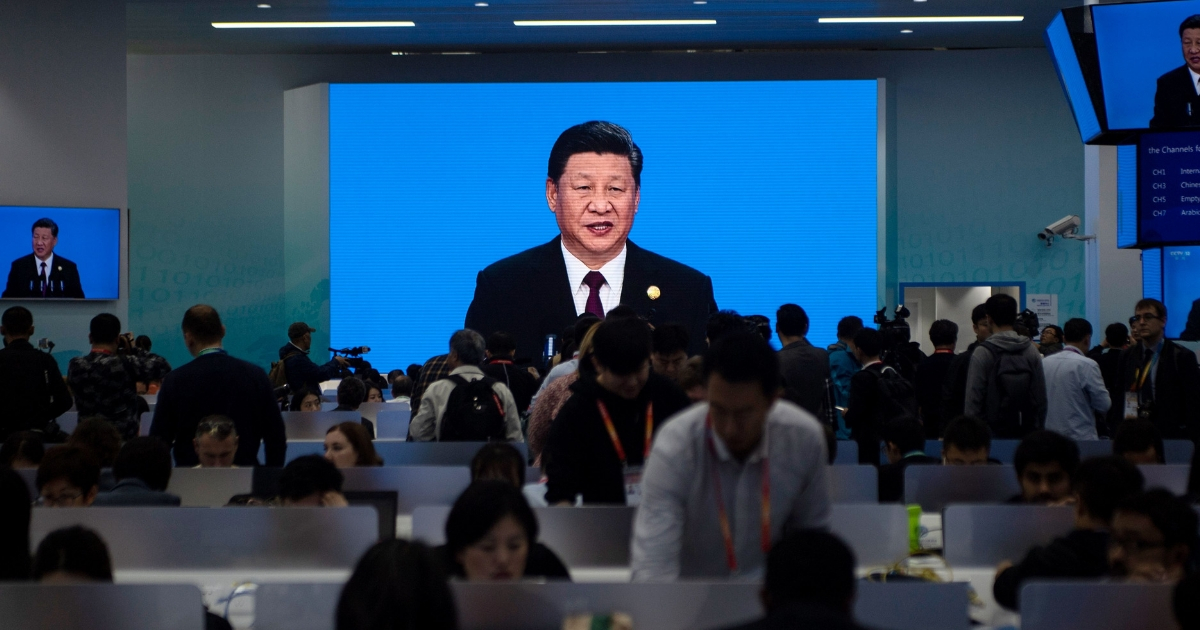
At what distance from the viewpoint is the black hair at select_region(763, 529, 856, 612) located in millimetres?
1785

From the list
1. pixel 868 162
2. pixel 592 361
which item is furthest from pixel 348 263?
pixel 592 361

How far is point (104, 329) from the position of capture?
20.5 ft

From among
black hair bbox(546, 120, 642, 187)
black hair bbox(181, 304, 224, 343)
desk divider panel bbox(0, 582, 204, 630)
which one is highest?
black hair bbox(546, 120, 642, 187)

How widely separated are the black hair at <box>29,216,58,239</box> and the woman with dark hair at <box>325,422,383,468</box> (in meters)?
7.42

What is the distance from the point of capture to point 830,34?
14367 millimetres

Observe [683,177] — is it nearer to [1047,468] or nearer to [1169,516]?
[1047,468]

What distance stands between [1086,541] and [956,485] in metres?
1.47

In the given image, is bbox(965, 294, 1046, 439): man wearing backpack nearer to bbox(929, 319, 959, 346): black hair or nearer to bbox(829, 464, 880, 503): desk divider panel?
bbox(929, 319, 959, 346): black hair

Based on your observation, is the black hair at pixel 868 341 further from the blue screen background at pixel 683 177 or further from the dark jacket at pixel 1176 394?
the blue screen background at pixel 683 177

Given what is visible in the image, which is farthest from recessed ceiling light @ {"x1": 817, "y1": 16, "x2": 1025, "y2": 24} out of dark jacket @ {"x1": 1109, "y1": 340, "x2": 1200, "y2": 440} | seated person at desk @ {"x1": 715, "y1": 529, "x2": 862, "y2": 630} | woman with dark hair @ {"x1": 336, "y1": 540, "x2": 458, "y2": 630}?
woman with dark hair @ {"x1": 336, "y1": 540, "x2": 458, "y2": 630}

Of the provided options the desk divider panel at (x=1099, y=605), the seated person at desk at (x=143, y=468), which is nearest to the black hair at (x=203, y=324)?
the seated person at desk at (x=143, y=468)

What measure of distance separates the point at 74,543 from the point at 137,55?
14300mm

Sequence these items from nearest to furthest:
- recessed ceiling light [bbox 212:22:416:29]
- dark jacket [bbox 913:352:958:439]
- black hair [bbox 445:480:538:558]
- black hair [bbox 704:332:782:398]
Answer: black hair [bbox 704:332:782:398] → black hair [bbox 445:480:538:558] → dark jacket [bbox 913:352:958:439] → recessed ceiling light [bbox 212:22:416:29]

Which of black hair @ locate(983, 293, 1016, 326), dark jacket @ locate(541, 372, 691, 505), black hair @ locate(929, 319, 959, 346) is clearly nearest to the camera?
dark jacket @ locate(541, 372, 691, 505)
